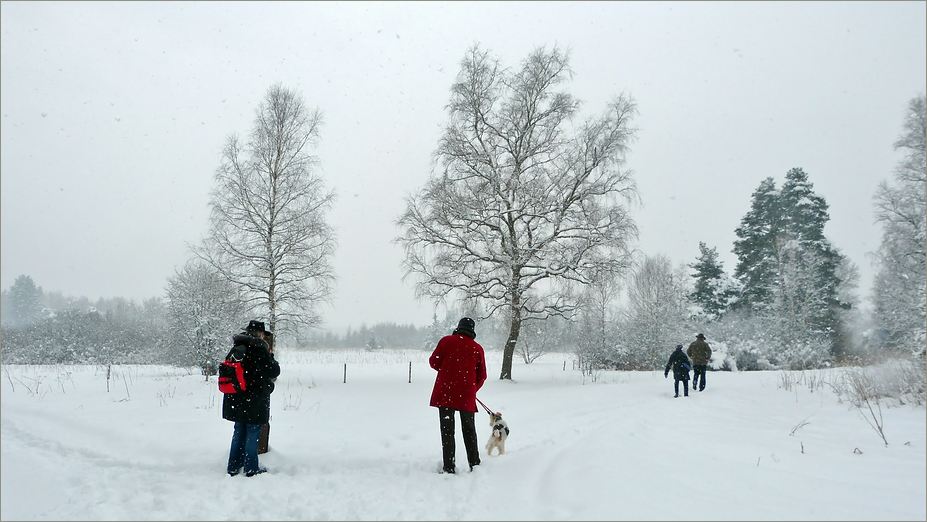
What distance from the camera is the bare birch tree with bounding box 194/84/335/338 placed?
639 inches

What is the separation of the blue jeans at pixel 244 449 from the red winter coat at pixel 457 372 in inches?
78.6

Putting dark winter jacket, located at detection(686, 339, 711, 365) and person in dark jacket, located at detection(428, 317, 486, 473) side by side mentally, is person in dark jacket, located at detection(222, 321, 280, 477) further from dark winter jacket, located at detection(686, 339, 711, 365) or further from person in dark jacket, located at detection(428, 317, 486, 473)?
dark winter jacket, located at detection(686, 339, 711, 365)

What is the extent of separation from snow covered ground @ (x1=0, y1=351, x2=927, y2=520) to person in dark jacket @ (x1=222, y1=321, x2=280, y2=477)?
0.60ft

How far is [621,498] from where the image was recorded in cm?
360

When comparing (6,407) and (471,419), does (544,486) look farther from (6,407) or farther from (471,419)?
(6,407)

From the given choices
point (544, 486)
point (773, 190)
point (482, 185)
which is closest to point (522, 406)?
point (544, 486)

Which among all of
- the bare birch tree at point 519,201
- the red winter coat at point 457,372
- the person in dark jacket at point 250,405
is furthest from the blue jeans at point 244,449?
the bare birch tree at point 519,201

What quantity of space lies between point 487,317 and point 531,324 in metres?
2.35

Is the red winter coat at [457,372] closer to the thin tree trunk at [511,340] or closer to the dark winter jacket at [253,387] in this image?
the dark winter jacket at [253,387]

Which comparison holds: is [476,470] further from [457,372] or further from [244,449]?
[244,449]

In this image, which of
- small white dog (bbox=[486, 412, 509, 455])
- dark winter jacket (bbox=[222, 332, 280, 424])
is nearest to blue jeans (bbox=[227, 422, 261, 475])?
dark winter jacket (bbox=[222, 332, 280, 424])

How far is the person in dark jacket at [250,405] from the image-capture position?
4.77 m

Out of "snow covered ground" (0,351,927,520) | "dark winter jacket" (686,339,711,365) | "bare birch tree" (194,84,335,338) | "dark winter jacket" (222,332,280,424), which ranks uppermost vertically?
"bare birch tree" (194,84,335,338)

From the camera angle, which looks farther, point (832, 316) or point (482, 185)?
point (832, 316)
